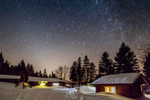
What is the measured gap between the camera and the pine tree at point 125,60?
138ft

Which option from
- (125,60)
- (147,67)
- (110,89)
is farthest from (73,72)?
(110,89)

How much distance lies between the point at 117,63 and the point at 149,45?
17.8 m

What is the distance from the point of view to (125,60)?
142ft

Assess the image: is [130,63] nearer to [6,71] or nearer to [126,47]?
[126,47]

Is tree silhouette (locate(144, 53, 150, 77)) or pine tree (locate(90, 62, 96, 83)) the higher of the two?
tree silhouette (locate(144, 53, 150, 77))

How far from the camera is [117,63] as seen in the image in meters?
46.0

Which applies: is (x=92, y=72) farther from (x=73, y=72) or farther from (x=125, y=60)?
(x=125, y=60)

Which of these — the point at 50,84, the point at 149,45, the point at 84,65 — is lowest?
the point at 50,84

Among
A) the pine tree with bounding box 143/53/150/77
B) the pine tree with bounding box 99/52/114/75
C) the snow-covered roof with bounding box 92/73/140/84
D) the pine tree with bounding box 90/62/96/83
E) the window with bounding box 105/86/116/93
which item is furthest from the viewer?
the pine tree with bounding box 90/62/96/83

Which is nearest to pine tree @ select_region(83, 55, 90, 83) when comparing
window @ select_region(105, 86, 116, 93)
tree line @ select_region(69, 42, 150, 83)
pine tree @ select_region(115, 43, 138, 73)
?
tree line @ select_region(69, 42, 150, 83)

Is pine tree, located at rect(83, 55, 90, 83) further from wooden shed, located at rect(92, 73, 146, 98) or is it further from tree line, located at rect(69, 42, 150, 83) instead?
wooden shed, located at rect(92, 73, 146, 98)

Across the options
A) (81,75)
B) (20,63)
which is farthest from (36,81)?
(20,63)

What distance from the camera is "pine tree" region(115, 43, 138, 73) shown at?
138ft

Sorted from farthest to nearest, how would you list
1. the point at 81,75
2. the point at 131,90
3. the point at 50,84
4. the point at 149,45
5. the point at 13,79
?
the point at 81,75
the point at 50,84
the point at 13,79
the point at 149,45
the point at 131,90
